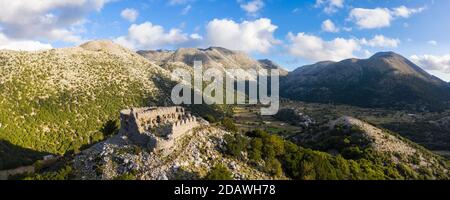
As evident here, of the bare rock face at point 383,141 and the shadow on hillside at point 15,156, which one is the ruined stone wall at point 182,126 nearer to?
the shadow on hillside at point 15,156

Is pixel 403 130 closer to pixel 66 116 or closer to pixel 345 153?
pixel 345 153

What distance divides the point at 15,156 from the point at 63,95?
42.2 metres

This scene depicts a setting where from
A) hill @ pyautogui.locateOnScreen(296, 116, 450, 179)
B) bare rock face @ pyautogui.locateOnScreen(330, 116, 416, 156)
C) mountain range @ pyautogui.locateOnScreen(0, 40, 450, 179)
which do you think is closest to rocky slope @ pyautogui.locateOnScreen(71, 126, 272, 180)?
mountain range @ pyautogui.locateOnScreen(0, 40, 450, 179)

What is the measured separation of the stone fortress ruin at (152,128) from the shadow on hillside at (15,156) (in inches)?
1830

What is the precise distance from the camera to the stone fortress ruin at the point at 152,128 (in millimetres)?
59969

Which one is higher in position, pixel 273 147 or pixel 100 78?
pixel 100 78

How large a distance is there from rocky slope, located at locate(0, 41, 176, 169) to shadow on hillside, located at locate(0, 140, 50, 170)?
0.23 meters

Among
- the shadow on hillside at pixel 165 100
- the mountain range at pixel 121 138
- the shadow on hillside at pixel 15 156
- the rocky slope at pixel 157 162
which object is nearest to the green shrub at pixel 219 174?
the rocky slope at pixel 157 162

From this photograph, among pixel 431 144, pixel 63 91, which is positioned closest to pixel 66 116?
→ pixel 63 91

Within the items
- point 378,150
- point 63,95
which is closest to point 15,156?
point 63,95

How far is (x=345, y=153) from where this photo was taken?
333 feet

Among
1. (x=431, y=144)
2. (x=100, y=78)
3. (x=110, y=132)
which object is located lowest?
(x=431, y=144)

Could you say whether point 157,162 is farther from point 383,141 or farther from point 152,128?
point 383,141

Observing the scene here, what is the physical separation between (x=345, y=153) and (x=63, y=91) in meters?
95.1
